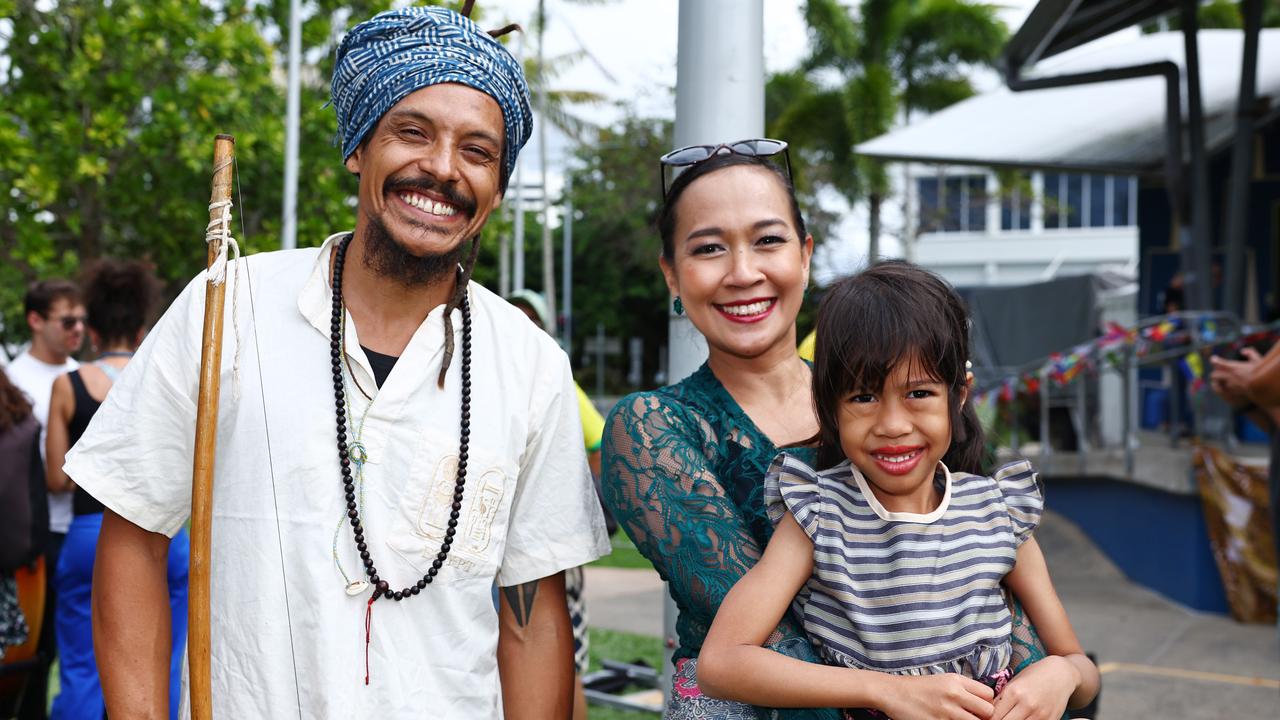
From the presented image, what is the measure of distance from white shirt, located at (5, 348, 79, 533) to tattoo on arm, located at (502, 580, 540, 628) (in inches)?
141

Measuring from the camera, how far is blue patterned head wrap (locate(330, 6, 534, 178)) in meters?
2.21

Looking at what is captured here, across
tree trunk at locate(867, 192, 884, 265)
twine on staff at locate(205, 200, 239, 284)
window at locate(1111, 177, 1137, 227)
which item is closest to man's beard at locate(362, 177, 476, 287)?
twine on staff at locate(205, 200, 239, 284)

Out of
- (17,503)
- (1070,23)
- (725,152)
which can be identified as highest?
(1070,23)

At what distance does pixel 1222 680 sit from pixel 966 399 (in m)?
5.79

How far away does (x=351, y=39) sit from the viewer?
91.4 inches

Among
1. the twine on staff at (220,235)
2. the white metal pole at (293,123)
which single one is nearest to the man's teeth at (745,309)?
the twine on staff at (220,235)

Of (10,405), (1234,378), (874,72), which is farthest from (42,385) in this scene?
(874,72)

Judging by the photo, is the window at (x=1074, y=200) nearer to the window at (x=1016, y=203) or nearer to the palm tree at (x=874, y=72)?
the window at (x=1016, y=203)

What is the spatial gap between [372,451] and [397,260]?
1.17ft

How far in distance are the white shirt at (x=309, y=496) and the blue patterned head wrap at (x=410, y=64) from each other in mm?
318

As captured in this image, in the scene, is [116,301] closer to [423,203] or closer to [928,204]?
[423,203]

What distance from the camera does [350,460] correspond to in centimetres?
213

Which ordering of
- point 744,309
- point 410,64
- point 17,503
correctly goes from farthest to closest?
point 17,503 → point 744,309 → point 410,64

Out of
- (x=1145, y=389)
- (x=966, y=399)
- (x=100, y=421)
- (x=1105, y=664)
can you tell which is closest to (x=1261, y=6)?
(x=1145, y=389)
